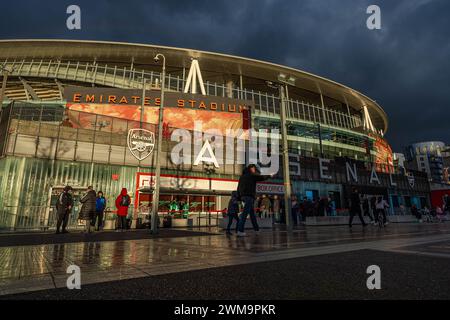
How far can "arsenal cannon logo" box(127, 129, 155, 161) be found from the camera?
20297 millimetres

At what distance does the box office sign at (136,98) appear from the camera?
104 feet

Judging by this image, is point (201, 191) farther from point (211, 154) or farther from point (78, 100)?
point (78, 100)

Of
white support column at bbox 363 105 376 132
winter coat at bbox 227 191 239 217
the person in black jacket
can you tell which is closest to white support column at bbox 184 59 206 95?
winter coat at bbox 227 191 239 217

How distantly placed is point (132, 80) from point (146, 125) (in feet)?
92.9

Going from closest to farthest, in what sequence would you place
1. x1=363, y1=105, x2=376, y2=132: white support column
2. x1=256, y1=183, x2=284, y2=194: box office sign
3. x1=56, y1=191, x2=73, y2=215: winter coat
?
x1=56, y1=191, x2=73, y2=215: winter coat, x1=256, y1=183, x2=284, y2=194: box office sign, x1=363, y1=105, x2=376, y2=132: white support column

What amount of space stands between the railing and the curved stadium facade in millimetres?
Answer: 239

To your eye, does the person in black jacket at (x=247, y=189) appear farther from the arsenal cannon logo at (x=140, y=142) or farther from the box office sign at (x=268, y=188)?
the arsenal cannon logo at (x=140, y=142)

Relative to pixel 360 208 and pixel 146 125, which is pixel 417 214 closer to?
pixel 360 208

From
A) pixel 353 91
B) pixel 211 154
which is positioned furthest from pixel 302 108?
pixel 211 154

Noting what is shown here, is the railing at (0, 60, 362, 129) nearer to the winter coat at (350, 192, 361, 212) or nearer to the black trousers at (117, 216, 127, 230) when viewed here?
the winter coat at (350, 192, 361, 212)

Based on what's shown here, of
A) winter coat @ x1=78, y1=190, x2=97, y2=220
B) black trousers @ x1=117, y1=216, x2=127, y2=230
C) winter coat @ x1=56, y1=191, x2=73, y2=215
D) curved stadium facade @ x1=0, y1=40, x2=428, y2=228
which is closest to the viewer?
winter coat @ x1=56, y1=191, x2=73, y2=215

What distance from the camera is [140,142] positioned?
68.1 ft

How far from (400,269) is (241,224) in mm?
5426

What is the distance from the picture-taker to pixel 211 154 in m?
23.3
